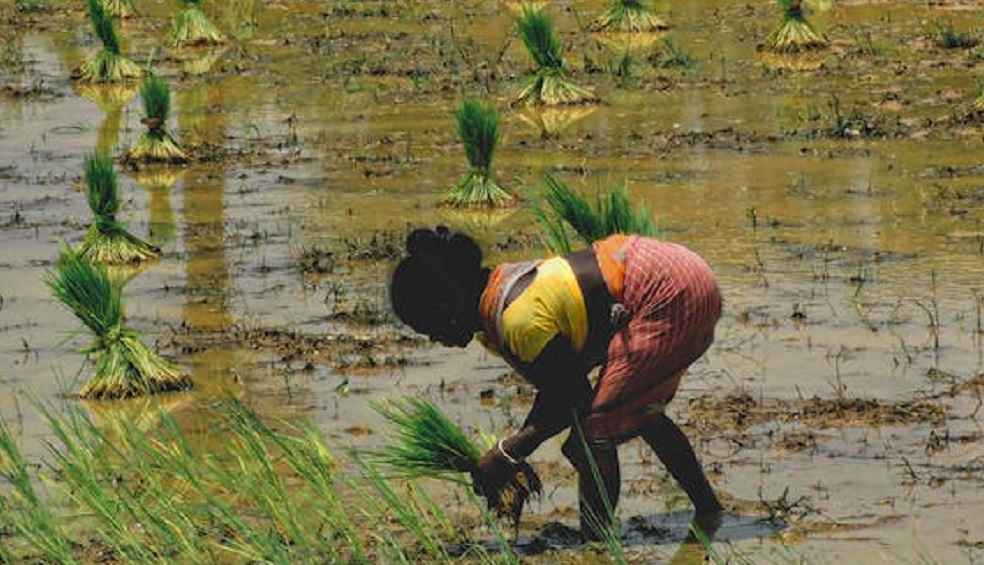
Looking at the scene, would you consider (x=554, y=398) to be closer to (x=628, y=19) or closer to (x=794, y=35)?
(x=794, y=35)

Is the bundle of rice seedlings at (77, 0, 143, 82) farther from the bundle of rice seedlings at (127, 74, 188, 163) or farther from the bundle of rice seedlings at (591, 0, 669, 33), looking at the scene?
the bundle of rice seedlings at (591, 0, 669, 33)

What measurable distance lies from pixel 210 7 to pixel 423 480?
620 inches

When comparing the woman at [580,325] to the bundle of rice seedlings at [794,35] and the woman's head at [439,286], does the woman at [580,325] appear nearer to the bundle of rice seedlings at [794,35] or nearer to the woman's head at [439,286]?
the woman's head at [439,286]

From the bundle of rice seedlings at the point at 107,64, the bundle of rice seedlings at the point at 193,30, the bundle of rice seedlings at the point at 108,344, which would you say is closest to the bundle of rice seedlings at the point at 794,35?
the bundle of rice seedlings at the point at 107,64

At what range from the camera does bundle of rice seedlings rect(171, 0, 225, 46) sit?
2094cm

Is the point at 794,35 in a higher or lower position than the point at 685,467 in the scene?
lower

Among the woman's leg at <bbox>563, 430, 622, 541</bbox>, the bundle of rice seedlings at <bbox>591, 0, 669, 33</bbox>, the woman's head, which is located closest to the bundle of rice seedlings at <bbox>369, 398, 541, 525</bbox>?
the woman's leg at <bbox>563, 430, 622, 541</bbox>

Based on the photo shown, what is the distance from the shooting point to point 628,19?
66.6ft

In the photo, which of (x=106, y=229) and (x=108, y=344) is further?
(x=106, y=229)

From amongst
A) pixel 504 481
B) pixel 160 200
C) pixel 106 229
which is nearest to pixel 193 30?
pixel 160 200

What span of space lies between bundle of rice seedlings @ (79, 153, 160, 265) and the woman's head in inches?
207

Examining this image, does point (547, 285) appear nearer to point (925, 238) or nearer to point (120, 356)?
point (120, 356)

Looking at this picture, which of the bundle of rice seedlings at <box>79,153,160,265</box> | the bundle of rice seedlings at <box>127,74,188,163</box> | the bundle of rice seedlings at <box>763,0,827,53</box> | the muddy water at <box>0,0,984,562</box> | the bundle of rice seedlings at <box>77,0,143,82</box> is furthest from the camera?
the bundle of rice seedlings at <box>77,0,143,82</box>

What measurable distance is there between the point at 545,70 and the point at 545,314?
9.78m
